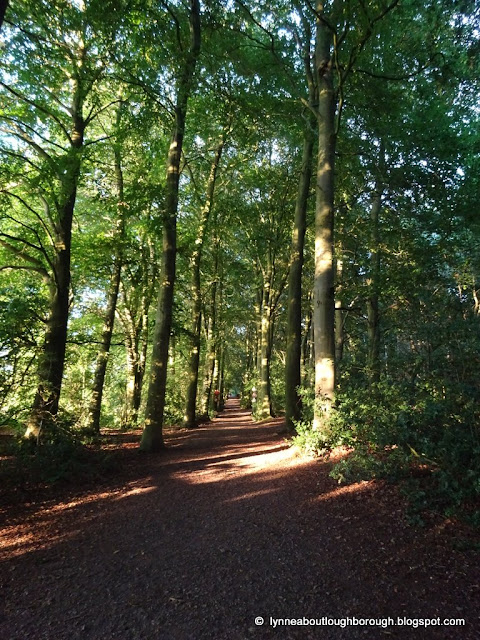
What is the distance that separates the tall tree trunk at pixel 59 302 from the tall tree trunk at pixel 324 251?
17.1 ft

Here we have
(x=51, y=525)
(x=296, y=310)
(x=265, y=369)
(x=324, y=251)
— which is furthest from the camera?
(x=265, y=369)

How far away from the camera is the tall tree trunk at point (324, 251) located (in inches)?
288

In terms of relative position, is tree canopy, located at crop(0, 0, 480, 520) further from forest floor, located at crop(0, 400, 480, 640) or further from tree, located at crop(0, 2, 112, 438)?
forest floor, located at crop(0, 400, 480, 640)

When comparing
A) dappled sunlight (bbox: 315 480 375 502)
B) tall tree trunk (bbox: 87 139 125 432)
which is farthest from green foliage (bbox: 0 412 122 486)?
dappled sunlight (bbox: 315 480 375 502)

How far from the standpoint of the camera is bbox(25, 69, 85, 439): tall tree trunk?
22.7ft

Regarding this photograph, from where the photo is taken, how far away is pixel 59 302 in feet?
27.3

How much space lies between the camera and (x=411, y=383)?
5465 mm

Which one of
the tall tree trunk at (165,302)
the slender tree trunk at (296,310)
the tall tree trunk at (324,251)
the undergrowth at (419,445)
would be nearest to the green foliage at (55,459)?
the tall tree trunk at (165,302)

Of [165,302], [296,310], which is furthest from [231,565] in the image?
[296,310]

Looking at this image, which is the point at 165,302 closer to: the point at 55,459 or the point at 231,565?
the point at 55,459

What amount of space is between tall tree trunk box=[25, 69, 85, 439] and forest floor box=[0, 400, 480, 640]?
5.01 feet

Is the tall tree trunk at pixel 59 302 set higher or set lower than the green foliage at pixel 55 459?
higher

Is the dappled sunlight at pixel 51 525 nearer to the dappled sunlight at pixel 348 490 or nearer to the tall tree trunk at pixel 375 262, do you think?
the dappled sunlight at pixel 348 490

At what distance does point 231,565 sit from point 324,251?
6.04 metres
